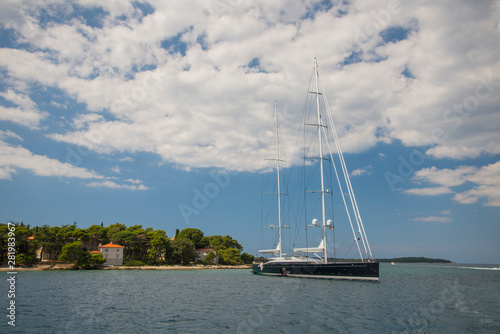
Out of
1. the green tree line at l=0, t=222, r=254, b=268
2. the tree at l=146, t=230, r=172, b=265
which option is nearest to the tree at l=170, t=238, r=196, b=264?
the green tree line at l=0, t=222, r=254, b=268

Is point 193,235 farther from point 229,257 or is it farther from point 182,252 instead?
point 182,252

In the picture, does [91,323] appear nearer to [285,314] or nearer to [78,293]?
[285,314]

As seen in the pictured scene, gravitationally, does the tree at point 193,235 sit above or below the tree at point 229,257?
above

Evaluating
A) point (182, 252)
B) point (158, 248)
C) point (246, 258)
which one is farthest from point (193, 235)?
point (246, 258)

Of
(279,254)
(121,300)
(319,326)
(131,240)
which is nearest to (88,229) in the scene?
(131,240)

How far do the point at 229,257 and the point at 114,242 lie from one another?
41.5 metres

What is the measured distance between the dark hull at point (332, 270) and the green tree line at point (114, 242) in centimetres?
5555

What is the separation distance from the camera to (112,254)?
91.6 meters

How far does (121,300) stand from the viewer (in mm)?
29781

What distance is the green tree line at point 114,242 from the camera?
7875 centimetres

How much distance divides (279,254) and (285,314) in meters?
41.5

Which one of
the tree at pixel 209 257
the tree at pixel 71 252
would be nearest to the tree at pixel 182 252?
the tree at pixel 209 257

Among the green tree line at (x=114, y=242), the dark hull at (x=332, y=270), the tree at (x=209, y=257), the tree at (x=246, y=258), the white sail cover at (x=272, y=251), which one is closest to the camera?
the dark hull at (x=332, y=270)

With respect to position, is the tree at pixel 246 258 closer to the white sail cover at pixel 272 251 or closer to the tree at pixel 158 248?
the tree at pixel 158 248
